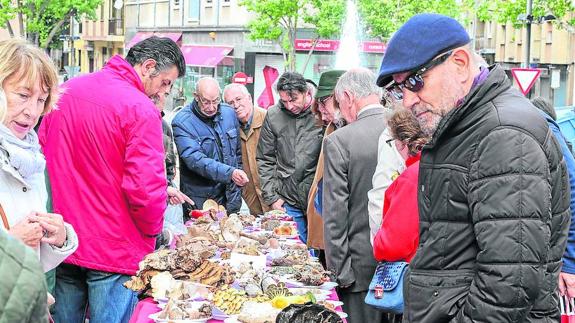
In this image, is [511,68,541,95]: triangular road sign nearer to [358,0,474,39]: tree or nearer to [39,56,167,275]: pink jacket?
[39,56,167,275]: pink jacket

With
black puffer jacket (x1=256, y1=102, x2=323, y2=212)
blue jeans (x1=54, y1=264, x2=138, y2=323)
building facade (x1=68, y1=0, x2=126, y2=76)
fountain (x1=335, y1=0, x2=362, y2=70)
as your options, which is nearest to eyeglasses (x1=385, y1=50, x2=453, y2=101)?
blue jeans (x1=54, y1=264, x2=138, y2=323)

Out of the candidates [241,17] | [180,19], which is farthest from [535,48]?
[180,19]

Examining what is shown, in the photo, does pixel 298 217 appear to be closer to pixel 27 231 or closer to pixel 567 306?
pixel 567 306

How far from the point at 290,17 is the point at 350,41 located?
597 cm

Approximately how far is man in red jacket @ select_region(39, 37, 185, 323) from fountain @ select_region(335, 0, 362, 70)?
3769 centimetres

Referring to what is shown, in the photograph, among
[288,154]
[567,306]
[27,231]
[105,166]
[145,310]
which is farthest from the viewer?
[288,154]

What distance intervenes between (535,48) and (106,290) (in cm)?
4353

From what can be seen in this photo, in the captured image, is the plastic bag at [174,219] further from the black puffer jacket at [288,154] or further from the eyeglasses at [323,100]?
the black puffer jacket at [288,154]

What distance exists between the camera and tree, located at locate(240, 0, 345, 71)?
128ft

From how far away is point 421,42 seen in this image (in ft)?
9.71

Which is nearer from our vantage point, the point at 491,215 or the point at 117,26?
the point at 491,215

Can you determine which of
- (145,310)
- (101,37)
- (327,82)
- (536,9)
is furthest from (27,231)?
(101,37)

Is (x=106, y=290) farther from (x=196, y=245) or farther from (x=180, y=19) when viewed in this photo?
(x=180, y=19)

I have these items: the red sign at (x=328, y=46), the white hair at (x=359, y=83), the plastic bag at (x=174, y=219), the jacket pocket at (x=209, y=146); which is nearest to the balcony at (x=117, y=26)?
the red sign at (x=328, y=46)
